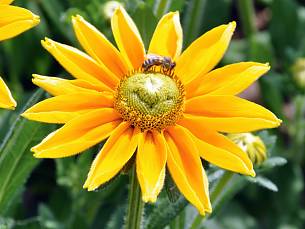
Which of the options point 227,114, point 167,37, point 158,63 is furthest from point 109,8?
point 227,114

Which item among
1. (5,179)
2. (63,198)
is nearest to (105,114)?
(5,179)

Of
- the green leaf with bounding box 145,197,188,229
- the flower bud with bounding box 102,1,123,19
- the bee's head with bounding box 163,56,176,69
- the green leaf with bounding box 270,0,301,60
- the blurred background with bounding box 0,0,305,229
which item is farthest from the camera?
the green leaf with bounding box 270,0,301,60

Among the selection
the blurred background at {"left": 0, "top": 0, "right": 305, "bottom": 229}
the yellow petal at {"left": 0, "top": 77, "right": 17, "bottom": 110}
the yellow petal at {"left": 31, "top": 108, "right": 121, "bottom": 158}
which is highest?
the yellow petal at {"left": 0, "top": 77, "right": 17, "bottom": 110}

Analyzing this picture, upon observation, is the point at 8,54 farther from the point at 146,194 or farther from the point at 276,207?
the point at 146,194

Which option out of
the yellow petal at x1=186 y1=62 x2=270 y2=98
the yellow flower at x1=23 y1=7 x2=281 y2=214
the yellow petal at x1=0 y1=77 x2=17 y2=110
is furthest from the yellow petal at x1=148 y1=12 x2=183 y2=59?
the yellow petal at x1=0 y1=77 x2=17 y2=110

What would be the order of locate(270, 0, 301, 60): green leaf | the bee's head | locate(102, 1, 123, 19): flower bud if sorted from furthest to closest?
locate(270, 0, 301, 60): green leaf → locate(102, 1, 123, 19): flower bud → the bee's head

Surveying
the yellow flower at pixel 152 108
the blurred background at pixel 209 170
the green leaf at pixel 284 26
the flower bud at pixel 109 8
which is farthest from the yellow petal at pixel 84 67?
the green leaf at pixel 284 26

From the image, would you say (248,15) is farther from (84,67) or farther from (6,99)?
(6,99)

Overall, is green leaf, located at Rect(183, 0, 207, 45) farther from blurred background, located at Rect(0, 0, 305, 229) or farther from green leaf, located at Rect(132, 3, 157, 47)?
green leaf, located at Rect(132, 3, 157, 47)
